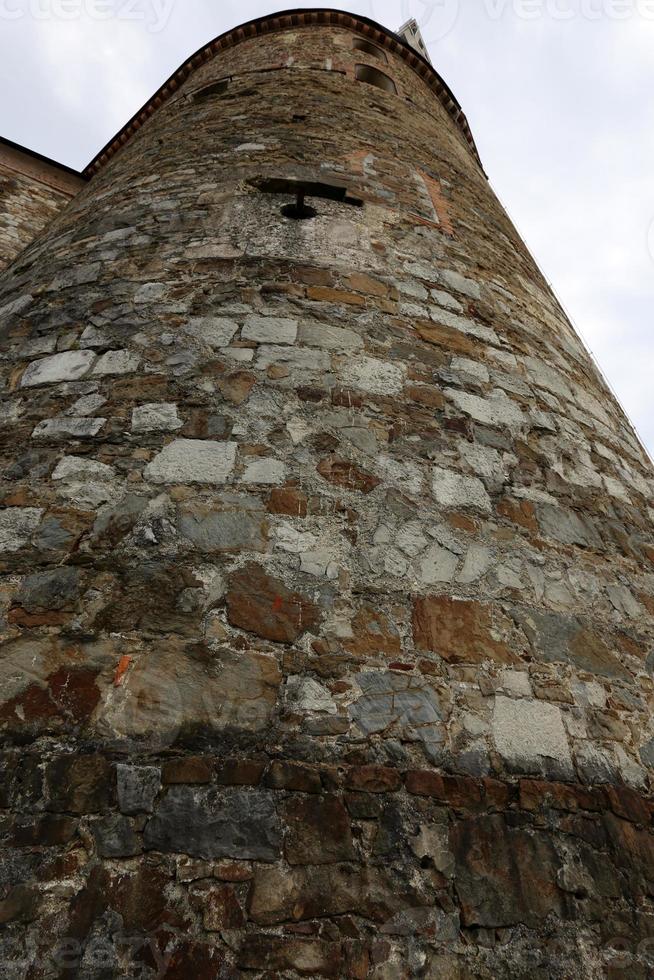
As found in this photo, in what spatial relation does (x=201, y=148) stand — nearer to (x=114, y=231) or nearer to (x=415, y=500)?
(x=114, y=231)

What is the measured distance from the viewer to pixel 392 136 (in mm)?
4414

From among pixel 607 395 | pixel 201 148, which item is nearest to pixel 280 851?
pixel 607 395

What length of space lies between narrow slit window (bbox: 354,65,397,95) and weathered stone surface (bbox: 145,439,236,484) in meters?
5.48

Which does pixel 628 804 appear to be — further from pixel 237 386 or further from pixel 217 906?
pixel 237 386

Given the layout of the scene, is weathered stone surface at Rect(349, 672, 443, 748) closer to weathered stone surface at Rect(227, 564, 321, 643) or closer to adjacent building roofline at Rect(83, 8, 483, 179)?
weathered stone surface at Rect(227, 564, 321, 643)

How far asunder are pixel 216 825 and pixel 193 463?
1059mm

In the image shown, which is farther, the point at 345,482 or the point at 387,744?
the point at 345,482

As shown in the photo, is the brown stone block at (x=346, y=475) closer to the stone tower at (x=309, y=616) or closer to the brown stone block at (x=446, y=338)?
the stone tower at (x=309, y=616)

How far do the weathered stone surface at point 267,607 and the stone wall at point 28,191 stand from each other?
7.45 meters

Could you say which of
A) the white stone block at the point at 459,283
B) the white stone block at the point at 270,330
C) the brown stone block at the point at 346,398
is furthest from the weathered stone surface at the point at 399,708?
the white stone block at the point at 459,283

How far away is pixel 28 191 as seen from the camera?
8375mm

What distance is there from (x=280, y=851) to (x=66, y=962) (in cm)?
44

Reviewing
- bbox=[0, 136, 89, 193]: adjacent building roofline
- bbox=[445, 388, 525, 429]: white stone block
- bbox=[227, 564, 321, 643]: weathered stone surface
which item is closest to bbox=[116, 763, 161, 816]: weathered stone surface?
bbox=[227, 564, 321, 643]: weathered stone surface

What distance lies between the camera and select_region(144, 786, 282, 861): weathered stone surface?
1349 millimetres
